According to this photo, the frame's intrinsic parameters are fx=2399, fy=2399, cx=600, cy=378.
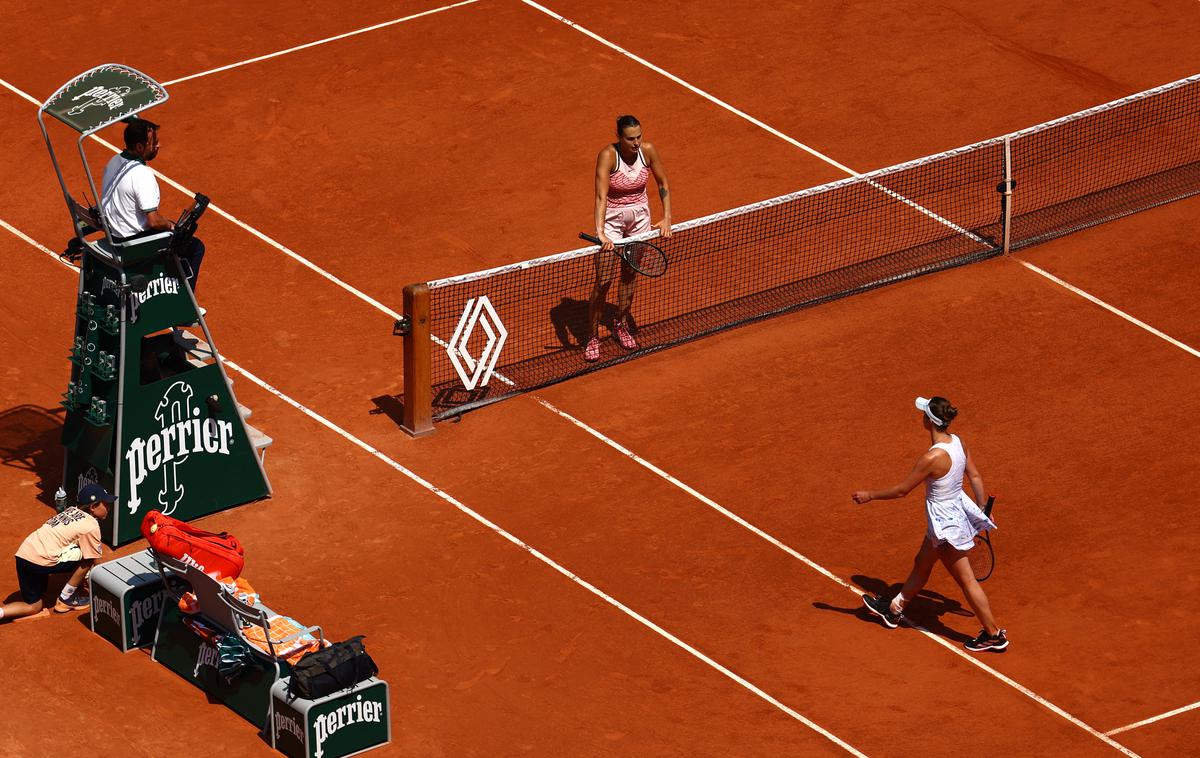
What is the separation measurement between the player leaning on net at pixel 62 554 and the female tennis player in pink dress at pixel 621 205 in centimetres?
541

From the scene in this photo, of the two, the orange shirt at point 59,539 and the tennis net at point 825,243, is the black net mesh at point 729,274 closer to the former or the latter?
the tennis net at point 825,243

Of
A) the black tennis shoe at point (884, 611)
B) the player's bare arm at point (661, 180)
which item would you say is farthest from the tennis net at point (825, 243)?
the black tennis shoe at point (884, 611)

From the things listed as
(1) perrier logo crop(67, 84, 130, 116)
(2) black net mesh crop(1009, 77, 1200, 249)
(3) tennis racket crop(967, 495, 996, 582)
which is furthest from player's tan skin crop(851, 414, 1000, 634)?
(2) black net mesh crop(1009, 77, 1200, 249)

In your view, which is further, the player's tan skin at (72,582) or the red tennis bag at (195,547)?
the player's tan skin at (72,582)

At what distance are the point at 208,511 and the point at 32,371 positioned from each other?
296 cm

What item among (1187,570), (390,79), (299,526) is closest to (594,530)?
(299,526)

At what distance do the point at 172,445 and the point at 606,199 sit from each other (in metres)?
4.67

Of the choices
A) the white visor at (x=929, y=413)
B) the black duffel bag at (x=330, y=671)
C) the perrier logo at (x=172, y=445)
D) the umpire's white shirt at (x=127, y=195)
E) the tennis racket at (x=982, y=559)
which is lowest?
the tennis racket at (x=982, y=559)

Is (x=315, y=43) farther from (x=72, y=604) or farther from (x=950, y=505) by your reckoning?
(x=950, y=505)

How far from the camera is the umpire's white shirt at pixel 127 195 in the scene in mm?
18453

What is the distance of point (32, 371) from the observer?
21406 millimetres

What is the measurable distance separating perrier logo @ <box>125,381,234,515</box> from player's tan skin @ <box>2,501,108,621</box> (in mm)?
701

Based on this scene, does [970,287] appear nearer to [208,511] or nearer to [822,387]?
[822,387]

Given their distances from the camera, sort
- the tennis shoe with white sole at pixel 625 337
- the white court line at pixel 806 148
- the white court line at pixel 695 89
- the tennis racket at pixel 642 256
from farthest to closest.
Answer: the white court line at pixel 695 89 → the white court line at pixel 806 148 → the tennis shoe with white sole at pixel 625 337 → the tennis racket at pixel 642 256
